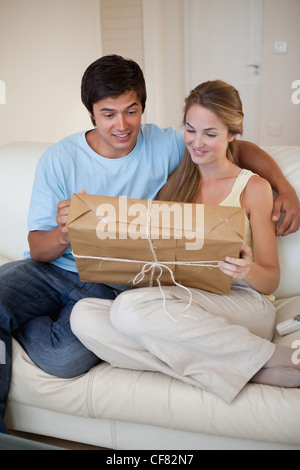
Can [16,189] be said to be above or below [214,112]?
below

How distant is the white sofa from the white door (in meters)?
3.63

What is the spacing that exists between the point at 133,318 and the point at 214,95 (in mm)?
693

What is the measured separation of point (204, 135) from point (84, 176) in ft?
1.36

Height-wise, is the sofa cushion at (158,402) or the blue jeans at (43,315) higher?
the blue jeans at (43,315)

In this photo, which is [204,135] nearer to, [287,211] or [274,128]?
[287,211]

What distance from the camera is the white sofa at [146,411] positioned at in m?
1.21

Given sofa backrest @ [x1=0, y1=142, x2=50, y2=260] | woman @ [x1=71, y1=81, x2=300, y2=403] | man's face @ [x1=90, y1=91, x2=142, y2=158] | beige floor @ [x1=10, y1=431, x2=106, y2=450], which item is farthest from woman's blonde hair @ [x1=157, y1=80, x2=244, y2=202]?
beige floor @ [x1=10, y1=431, x2=106, y2=450]

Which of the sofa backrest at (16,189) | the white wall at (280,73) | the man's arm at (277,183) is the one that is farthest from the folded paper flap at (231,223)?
the white wall at (280,73)

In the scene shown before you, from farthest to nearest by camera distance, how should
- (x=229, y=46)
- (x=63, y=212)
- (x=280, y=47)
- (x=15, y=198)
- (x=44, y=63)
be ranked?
(x=229, y=46)
(x=280, y=47)
(x=44, y=63)
(x=15, y=198)
(x=63, y=212)

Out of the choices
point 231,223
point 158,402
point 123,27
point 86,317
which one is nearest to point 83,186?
point 86,317

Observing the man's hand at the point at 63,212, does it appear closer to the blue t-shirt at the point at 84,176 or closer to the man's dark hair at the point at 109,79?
the blue t-shirt at the point at 84,176

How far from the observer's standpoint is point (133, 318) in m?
1.29

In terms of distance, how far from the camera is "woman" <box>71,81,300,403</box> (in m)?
1.26

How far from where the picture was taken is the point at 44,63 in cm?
346
